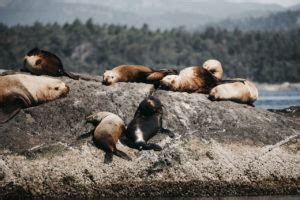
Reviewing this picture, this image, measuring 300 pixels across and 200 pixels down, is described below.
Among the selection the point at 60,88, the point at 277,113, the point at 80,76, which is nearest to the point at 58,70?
the point at 80,76

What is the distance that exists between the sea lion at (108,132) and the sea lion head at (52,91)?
0.72m

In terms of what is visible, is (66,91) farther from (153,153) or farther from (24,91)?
(153,153)

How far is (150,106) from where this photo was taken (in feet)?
32.7

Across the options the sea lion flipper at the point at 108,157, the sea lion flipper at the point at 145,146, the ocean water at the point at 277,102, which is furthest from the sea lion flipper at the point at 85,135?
the ocean water at the point at 277,102

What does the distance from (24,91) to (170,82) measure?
8.01 ft

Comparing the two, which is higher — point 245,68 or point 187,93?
point 187,93

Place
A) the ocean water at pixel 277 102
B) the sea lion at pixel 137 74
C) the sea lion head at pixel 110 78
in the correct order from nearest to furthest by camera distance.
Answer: the sea lion head at pixel 110 78 < the sea lion at pixel 137 74 < the ocean water at pixel 277 102

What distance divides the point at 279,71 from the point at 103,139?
306 ft

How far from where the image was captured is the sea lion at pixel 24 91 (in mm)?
9969

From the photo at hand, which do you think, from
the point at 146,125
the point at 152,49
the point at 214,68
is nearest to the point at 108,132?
the point at 146,125

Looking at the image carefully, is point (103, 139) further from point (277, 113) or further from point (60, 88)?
point (277, 113)

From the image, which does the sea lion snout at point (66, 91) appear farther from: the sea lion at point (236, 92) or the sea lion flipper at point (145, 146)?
the sea lion at point (236, 92)

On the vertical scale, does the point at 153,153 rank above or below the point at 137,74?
below

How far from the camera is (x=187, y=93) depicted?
11008mm
